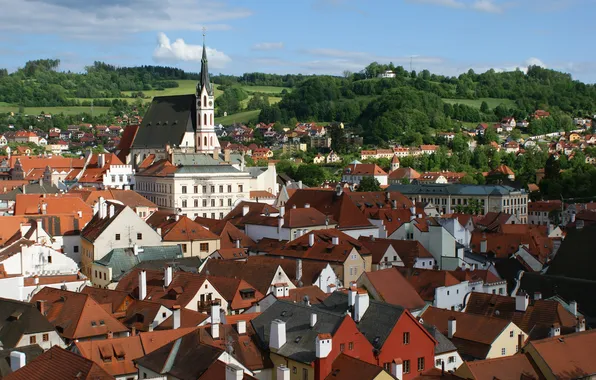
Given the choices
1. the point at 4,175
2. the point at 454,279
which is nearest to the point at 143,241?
the point at 454,279

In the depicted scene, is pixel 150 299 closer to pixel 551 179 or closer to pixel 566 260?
pixel 566 260

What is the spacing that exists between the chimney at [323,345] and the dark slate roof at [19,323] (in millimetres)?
12700

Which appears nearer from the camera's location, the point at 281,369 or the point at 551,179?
the point at 281,369

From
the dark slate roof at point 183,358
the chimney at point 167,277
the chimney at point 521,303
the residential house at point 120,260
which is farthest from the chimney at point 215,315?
the residential house at point 120,260

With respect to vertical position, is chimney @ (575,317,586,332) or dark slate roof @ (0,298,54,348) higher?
dark slate roof @ (0,298,54,348)

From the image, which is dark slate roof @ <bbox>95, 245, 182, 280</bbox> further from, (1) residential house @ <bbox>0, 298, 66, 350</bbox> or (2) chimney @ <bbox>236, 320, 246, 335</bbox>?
(2) chimney @ <bbox>236, 320, 246, 335</bbox>

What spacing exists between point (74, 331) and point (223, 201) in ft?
165

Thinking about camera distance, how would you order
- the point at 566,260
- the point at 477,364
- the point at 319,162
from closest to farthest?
1. the point at 477,364
2. the point at 566,260
3. the point at 319,162

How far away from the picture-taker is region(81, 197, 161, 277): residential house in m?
54.8

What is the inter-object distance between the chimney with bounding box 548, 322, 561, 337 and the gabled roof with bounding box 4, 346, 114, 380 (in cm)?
1974

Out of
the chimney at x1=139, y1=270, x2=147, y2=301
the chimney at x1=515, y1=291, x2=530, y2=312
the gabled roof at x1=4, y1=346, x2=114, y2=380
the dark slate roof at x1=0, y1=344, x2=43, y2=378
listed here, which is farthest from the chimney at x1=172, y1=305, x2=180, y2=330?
the chimney at x1=515, y1=291, x2=530, y2=312

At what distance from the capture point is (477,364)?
1126 inches

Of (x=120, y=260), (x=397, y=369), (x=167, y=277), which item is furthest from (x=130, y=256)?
(x=397, y=369)

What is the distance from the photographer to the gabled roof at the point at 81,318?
35938 mm
